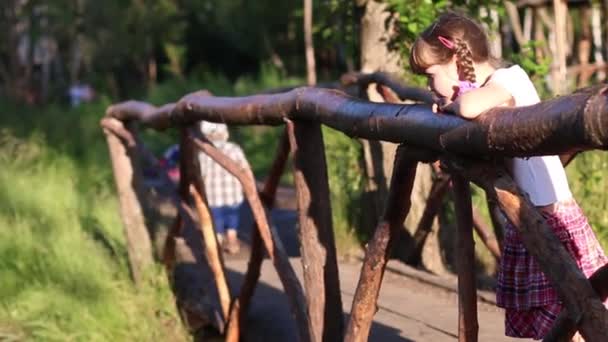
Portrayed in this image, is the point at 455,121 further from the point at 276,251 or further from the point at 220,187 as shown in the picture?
the point at 220,187

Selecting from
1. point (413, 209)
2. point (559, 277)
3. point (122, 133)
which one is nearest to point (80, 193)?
point (122, 133)

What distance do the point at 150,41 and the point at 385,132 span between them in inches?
1184

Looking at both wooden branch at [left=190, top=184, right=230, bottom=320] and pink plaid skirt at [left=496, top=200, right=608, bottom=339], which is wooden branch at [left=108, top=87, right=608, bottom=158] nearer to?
pink plaid skirt at [left=496, top=200, right=608, bottom=339]

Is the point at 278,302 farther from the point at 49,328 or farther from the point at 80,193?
the point at 80,193

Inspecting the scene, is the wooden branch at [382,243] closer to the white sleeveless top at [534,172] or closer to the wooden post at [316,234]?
the white sleeveless top at [534,172]

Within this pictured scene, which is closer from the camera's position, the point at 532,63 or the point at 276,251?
the point at 276,251

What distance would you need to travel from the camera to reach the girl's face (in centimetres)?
443

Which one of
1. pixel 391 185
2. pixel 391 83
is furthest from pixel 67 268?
pixel 391 185

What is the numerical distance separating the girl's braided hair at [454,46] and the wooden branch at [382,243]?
→ 0.98ft

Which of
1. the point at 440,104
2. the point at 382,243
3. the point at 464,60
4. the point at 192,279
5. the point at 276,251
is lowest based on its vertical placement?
the point at 192,279

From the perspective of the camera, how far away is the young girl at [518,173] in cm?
444

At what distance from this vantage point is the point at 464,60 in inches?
176

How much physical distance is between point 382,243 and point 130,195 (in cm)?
486

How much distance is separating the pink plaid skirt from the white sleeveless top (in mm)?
49
